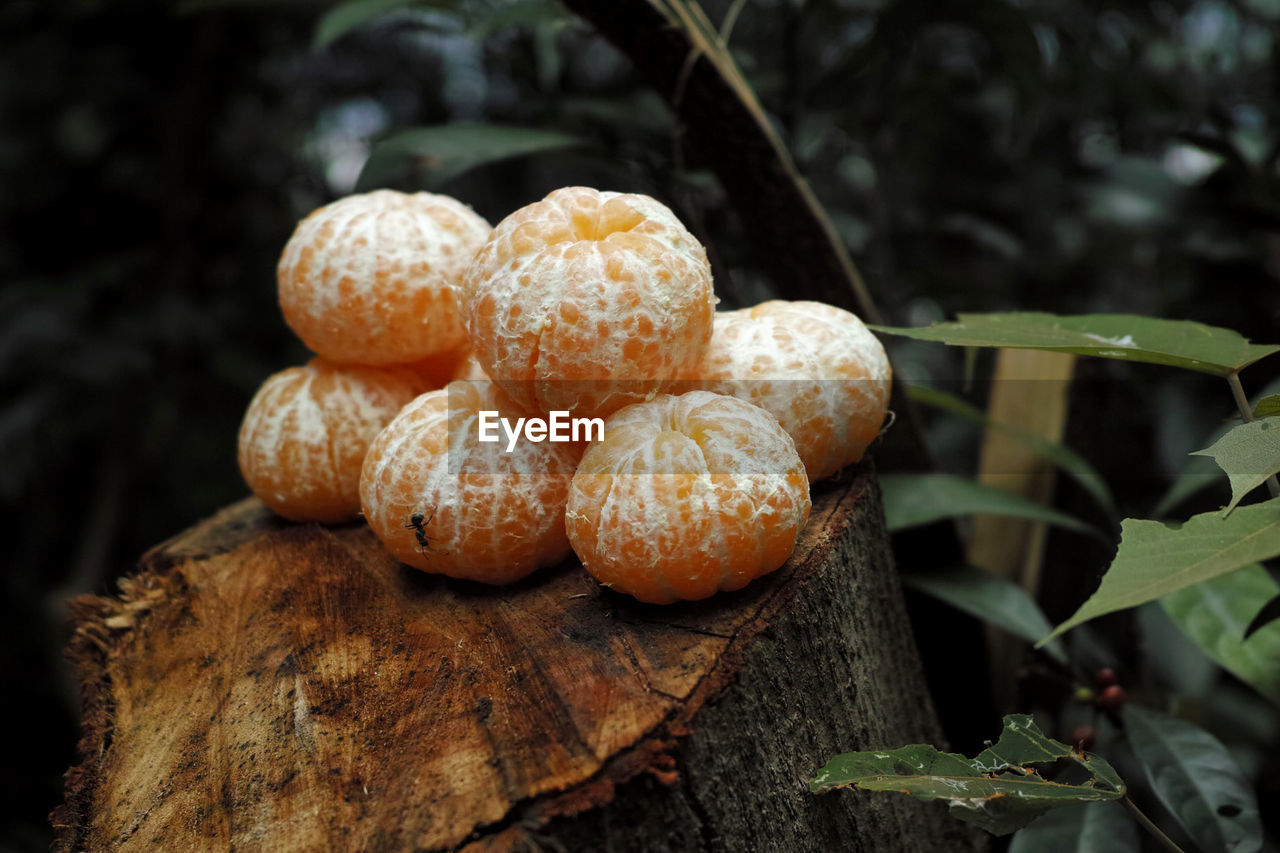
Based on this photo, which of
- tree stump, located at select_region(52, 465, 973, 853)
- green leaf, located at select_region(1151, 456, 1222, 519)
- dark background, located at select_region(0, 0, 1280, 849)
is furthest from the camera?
dark background, located at select_region(0, 0, 1280, 849)

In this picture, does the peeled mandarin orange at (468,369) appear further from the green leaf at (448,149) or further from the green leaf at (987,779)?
the green leaf at (987,779)

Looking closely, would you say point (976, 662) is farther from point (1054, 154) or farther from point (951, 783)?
point (1054, 154)

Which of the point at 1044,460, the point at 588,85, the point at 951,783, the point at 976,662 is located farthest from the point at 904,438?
the point at 588,85

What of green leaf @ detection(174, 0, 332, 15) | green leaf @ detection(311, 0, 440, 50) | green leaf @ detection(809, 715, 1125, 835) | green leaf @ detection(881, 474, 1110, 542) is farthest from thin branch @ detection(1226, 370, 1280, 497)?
green leaf @ detection(174, 0, 332, 15)

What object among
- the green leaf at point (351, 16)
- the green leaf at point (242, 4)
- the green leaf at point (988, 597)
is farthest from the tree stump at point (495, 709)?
the green leaf at point (242, 4)

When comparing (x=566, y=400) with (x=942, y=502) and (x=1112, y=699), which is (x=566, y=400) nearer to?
(x=942, y=502)

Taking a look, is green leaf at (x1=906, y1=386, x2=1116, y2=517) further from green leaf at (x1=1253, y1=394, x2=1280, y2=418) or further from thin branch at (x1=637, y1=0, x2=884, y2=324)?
green leaf at (x1=1253, y1=394, x2=1280, y2=418)
